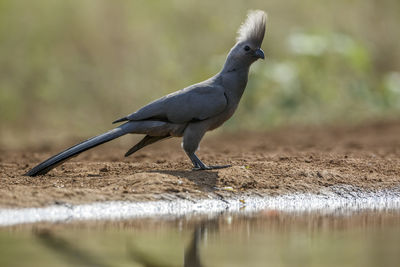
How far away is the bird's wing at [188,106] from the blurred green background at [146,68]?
5966mm

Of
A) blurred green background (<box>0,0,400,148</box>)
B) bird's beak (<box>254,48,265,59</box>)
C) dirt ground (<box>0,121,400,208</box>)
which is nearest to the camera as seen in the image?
dirt ground (<box>0,121,400,208</box>)

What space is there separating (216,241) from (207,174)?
1717mm

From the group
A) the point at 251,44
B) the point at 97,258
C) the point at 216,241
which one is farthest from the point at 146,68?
the point at 97,258

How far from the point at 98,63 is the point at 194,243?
10198mm

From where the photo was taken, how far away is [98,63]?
47.4ft

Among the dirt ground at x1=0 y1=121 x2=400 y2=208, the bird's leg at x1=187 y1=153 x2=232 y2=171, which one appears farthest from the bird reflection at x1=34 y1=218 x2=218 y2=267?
the bird's leg at x1=187 y1=153 x2=232 y2=171

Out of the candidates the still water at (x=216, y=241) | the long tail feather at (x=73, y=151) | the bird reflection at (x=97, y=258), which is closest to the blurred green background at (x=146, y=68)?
the long tail feather at (x=73, y=151)

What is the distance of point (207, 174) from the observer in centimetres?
651

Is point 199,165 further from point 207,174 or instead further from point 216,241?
point 216,241

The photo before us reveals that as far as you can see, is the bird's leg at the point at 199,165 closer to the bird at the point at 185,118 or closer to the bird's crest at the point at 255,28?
the bird at the point at 185,118

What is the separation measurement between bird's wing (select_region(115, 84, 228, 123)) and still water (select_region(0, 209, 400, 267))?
1.46 meters

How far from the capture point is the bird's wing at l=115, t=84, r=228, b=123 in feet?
22.4

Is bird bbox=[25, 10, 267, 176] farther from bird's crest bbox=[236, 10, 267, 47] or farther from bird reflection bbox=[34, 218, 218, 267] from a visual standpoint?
bird reflection bbox=[34, 218, 218, 267]

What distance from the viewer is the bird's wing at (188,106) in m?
6.82
